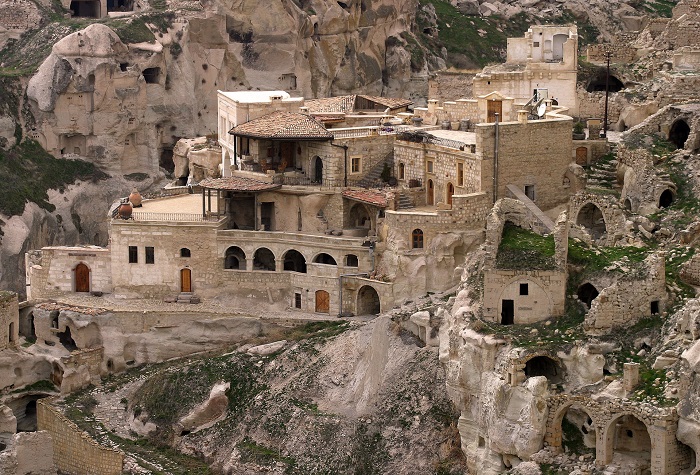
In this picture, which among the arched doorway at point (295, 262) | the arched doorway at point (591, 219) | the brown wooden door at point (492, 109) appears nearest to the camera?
the arched doorway at point (591, 219)

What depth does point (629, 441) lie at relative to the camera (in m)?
67.4

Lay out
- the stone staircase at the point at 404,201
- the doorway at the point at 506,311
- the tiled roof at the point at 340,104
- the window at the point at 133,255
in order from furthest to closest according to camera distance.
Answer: the tiled roof at the point at 340,104 < the window at the point at 133,255 < the stone staircase at the point at 404,201 < the doorway at the point at 506,311

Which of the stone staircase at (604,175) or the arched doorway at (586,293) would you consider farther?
the stone staircase at (604,175)

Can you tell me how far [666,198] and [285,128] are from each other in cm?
1816

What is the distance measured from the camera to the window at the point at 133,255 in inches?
3474

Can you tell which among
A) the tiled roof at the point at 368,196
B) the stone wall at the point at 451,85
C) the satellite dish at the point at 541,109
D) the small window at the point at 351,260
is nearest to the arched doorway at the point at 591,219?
the satellite dish at the point at 541,109

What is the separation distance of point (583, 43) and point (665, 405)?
6589 cm

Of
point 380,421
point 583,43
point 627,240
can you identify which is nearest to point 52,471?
point 380,421

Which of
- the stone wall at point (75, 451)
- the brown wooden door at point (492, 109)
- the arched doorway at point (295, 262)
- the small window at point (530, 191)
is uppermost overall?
the brown wooden door at point (492, 109)

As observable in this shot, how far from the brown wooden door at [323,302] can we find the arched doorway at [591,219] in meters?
12.0

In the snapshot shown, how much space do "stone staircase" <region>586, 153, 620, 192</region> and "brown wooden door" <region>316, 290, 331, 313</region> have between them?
481 inches

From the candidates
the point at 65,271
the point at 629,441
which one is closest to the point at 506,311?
the point at 629,441

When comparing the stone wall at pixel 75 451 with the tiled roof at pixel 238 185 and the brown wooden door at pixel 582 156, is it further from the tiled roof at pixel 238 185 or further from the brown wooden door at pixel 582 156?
the brown wooden door at pixel 582 156

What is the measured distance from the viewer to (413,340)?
8044 cm
